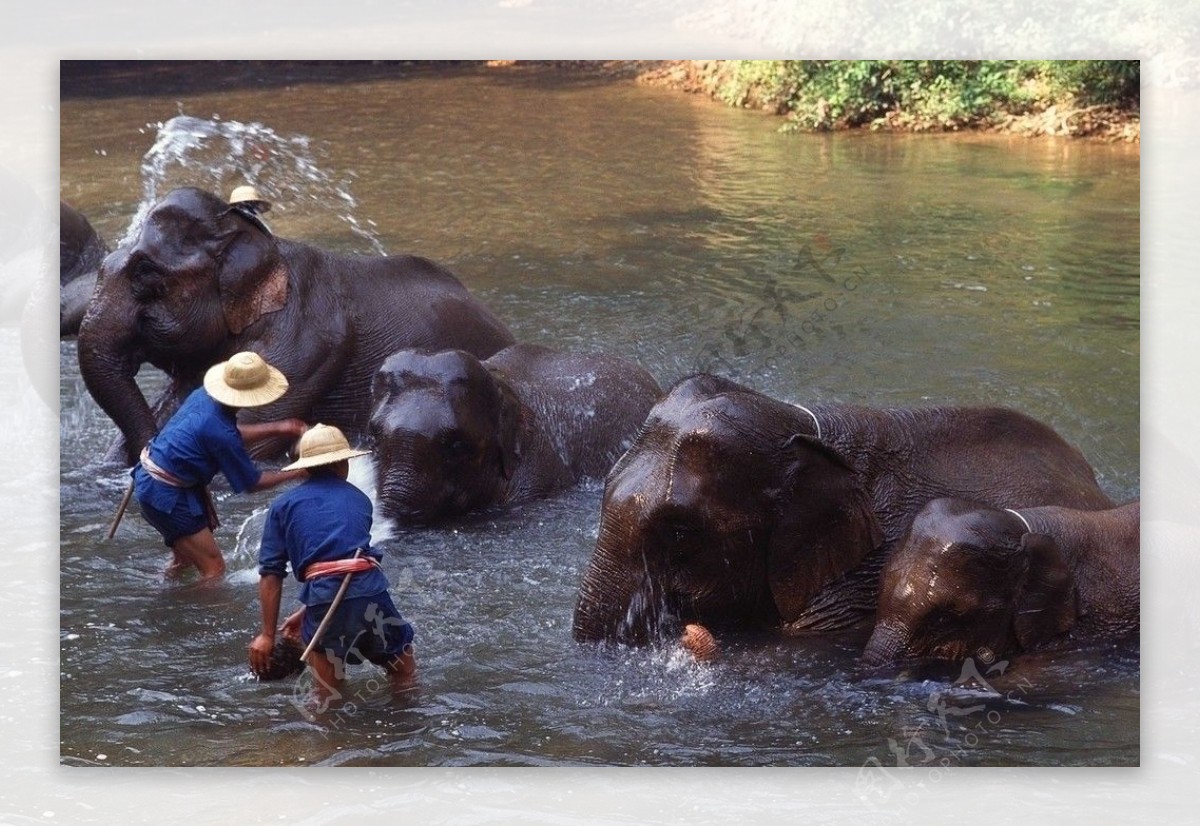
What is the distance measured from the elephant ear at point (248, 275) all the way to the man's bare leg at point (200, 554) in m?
1.25

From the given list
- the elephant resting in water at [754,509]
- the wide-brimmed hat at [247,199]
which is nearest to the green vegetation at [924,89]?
the elephant resting in water at [754,509]

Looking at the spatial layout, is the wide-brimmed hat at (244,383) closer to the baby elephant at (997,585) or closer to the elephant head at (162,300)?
the elephant head at (162,300)

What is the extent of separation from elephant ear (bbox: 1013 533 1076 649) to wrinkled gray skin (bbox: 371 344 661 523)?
2173mm

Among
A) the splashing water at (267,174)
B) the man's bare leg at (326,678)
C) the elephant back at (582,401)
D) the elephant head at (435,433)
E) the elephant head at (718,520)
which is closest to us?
the man's bare leg at (326,678)

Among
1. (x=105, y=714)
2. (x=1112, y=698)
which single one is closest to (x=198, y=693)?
(x=105, y=714)

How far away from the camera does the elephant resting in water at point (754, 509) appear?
211 inches

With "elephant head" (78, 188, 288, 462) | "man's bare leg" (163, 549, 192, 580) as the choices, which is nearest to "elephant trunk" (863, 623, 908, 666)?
"man's bare leg" (163, 549, 192, 580)

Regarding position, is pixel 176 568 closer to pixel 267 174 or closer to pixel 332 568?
pixel 332 568

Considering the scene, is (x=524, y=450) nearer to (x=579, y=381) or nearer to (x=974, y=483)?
(x=579, y=381)

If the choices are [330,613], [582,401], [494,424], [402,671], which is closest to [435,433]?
[494,424]

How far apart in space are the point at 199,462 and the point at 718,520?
1635 millimetres

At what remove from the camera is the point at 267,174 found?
37.3ft

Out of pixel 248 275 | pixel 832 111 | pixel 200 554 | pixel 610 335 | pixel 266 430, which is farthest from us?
pixel 610 335

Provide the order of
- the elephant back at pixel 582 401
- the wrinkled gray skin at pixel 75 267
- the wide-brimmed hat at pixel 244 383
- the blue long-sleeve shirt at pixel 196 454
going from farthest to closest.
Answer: the wrinkled gray skin at pixel 75 267 → the elephant back at pixel 582 401 → the blue long-sleeve shirt at pixel 196 454 → the wide-brimmed hat at pixel 244 383
